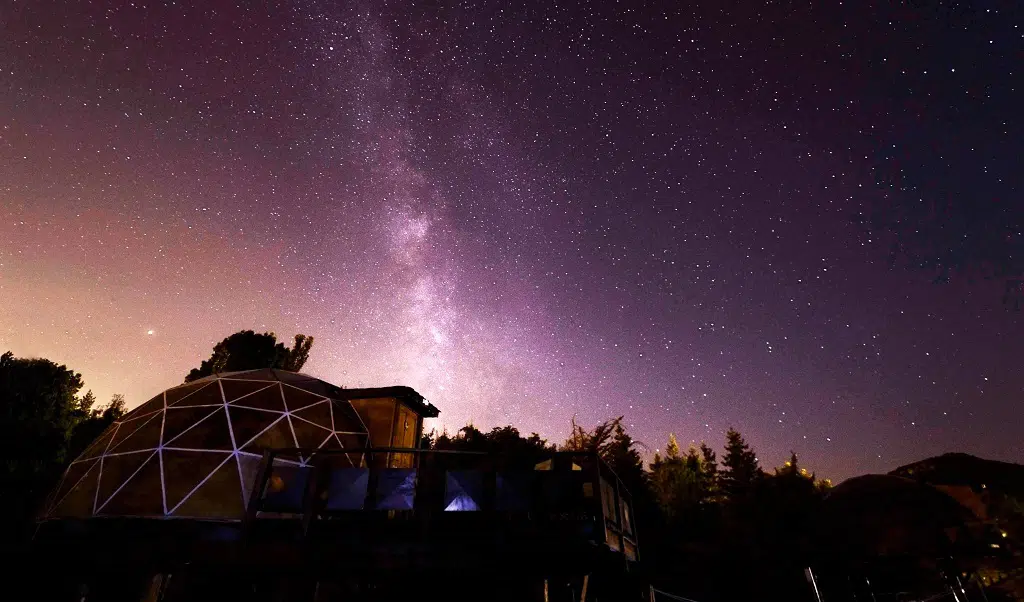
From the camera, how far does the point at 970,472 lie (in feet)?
128

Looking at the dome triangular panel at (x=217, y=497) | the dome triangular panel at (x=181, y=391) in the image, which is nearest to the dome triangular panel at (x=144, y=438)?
the dome triangular panel at (x=181, y=391)

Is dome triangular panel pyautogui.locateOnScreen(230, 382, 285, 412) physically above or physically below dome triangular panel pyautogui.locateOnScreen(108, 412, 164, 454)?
above

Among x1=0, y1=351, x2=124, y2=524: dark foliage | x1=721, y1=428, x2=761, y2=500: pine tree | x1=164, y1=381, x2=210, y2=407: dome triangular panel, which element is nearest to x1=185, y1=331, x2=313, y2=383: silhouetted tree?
x1=0, y1=351, x2=124, y2=524: dark foliage

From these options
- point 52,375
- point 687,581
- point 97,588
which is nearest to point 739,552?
point 687,581

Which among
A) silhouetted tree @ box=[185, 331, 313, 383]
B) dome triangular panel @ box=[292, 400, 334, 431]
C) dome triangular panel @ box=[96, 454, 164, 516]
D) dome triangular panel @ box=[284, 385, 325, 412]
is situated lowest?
dome triangular panel @ box=[96, 454, 164, 516]

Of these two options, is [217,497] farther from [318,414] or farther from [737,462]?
[737,462]

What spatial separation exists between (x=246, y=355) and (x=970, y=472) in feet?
181

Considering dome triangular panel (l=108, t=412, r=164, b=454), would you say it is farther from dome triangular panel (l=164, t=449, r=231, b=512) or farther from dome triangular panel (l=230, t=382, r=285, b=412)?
dome triangular panel (l=230, t=382, r=285, b=412)

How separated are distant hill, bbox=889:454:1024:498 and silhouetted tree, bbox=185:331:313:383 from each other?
44.8 meters

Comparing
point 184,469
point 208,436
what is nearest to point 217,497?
point 184,469

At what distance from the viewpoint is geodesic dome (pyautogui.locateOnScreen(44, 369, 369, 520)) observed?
11.2m

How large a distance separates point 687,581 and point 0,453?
30499 millimetres

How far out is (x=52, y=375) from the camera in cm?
2366

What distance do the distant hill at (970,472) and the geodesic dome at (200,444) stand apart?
1702 inches
